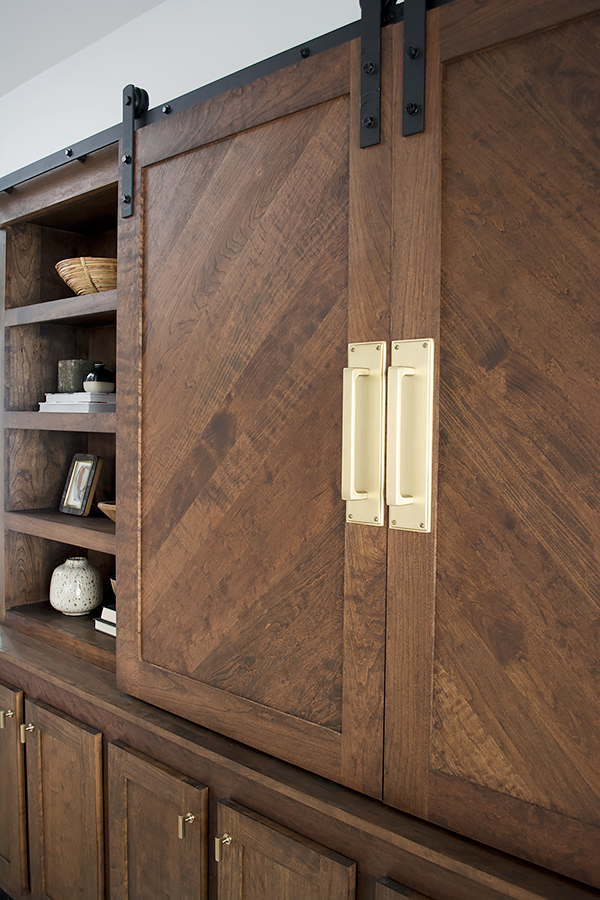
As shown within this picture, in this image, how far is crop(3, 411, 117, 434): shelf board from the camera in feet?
5.59

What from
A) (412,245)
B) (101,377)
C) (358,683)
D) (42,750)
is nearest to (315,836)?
(358,683)

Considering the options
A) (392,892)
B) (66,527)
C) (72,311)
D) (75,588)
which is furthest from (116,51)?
(392,892)

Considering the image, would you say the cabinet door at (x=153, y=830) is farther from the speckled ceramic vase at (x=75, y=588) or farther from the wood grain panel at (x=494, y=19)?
the wood grain panel at (x=494, y=19)

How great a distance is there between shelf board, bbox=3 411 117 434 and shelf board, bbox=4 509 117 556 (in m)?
0.28

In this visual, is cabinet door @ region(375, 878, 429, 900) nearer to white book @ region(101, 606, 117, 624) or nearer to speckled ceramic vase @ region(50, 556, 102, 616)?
white book @ region(101, 606, 117, 624)

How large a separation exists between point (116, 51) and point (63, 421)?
1288mm

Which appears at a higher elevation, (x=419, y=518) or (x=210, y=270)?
(x=210, y=270)

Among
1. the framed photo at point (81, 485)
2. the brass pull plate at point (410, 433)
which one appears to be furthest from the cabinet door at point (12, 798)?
the brass pull plate at point (410, 433)

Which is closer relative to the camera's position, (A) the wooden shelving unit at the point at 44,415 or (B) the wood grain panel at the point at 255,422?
(B) the wood grain panel at the point at 255,422

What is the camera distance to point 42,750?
1709 mm

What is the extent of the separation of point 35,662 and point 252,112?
1511 millimetres

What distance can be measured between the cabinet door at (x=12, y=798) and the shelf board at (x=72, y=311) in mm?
1104

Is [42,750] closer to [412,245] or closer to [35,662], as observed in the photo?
[35,662]

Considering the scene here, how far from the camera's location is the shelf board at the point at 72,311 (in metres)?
1.76
